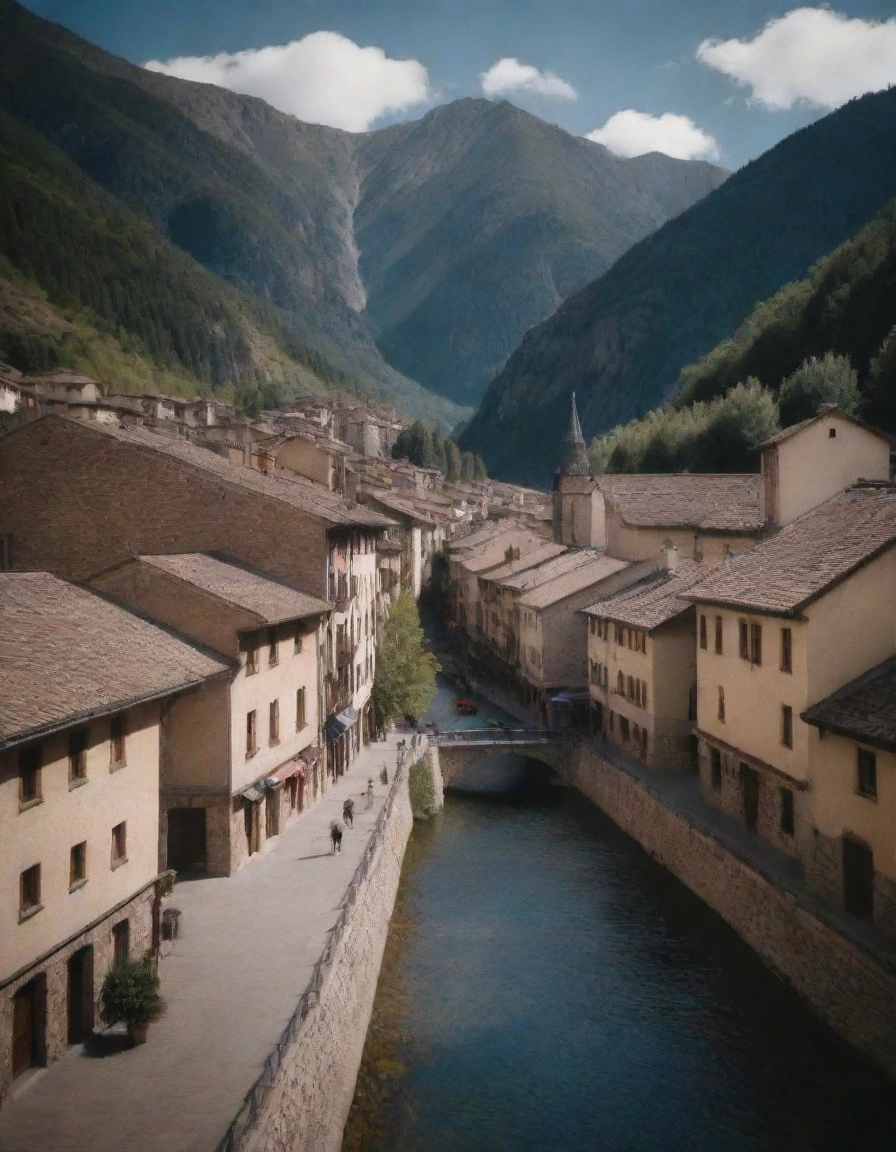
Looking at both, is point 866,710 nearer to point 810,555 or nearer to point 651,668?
point 810,555

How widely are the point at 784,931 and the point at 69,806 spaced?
20.2m

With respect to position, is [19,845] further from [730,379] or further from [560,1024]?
[730,379]

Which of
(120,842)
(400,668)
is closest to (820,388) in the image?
(400,668)

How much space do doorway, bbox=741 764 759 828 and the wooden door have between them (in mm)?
26417

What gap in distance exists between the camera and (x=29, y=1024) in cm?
2102

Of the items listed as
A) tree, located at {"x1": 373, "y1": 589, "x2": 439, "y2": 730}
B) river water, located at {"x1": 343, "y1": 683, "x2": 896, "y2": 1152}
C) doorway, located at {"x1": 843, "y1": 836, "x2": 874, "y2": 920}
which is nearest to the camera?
river water, located at {"x1": 343, "y1": 683, "x2": 896, "y2": 1152}

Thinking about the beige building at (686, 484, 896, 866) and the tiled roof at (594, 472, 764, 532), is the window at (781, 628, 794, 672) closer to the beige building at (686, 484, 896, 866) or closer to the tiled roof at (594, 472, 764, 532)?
the beige building at (686, 484, 896, 866)

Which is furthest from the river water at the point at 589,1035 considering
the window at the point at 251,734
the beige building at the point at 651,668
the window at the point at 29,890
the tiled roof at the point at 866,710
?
the window at the point at 29,890

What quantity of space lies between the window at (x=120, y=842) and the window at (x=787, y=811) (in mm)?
21336

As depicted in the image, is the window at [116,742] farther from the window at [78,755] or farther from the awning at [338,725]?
the awning at [338,725]

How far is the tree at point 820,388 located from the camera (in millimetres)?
93625

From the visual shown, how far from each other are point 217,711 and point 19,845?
14320 millimetres

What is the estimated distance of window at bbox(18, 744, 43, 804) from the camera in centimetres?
2105

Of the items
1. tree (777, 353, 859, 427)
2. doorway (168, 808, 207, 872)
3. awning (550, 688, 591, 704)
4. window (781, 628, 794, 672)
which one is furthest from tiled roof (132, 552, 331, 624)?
tree (777, 353, 859, 427)
